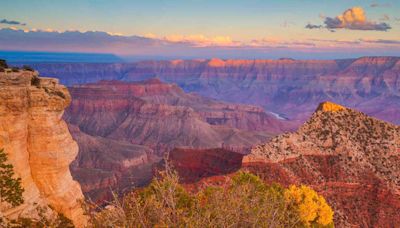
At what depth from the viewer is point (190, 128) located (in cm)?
16762

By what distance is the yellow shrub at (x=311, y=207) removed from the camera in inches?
1350

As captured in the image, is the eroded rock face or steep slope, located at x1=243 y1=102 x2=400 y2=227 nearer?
the eroded rock face

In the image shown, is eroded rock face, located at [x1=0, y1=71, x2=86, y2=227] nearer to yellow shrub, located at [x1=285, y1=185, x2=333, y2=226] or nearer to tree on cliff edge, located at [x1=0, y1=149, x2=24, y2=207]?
tree on cliff edge, located at [x1=0, y1=149, x2=24, y2=207]

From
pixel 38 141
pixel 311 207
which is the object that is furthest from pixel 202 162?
pixel 38 141

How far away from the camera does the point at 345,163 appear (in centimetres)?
5022

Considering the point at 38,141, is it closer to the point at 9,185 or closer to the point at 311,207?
the point at 9,185

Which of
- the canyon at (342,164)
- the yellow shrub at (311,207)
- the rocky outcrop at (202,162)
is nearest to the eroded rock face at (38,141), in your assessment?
the yellow shrub at (311,207)

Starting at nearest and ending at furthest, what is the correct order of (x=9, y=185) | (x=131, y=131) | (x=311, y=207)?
(x=9, y=185) < (x=311, y=207) < (x=131, y=131)

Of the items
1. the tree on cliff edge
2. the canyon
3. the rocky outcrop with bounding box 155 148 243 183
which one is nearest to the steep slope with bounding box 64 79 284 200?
the rocky outcrop with bounding box 155 148 243 183

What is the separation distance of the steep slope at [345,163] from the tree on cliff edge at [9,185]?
31.4 metres

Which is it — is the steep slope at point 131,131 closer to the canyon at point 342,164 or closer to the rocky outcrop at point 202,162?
the rocky outcrop at point 202,162

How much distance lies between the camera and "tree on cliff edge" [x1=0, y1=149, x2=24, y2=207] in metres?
23.3

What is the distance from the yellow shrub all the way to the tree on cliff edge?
20.7 meters

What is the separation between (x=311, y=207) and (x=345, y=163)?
1779 cm
